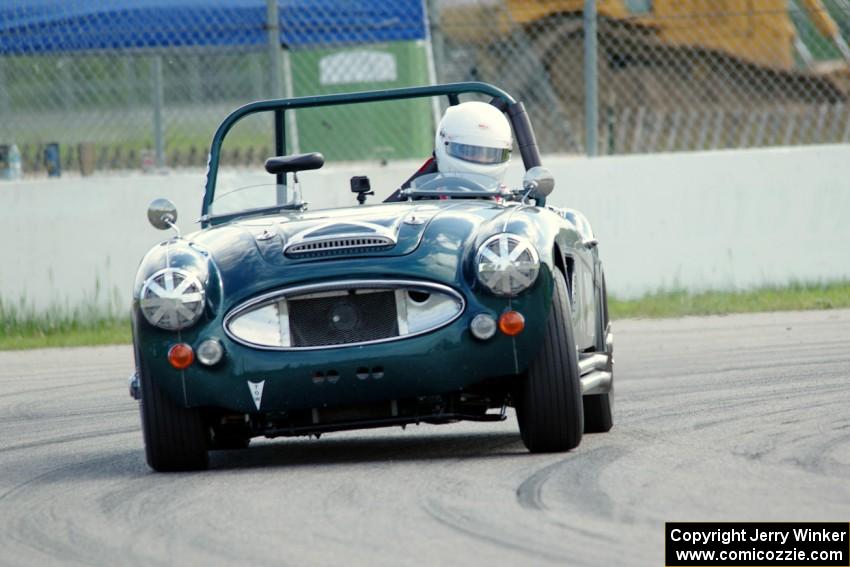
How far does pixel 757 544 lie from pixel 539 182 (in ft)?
8.61

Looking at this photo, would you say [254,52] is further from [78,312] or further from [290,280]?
[290,280]

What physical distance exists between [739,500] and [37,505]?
2114 mm

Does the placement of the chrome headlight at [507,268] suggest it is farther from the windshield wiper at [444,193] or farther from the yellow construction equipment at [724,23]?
the yellow construction equipment at [724,23]

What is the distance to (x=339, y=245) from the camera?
596 centimetres

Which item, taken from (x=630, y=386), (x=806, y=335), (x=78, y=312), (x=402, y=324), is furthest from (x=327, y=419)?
(x=78, y=312)

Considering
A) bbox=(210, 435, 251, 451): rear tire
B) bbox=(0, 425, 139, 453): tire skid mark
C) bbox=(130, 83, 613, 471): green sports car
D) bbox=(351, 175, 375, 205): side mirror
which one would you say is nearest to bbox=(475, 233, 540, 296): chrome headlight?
bbox=(130, 83, 613, 471): green sports car

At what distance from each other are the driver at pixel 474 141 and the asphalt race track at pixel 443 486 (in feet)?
3.50

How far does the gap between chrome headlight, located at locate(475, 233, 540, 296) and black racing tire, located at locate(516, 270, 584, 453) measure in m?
0.14

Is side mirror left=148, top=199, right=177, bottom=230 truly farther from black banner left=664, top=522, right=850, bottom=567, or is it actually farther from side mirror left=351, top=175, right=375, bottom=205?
black banner left=664, top=522, right=850, bottom=567

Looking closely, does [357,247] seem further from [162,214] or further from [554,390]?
[162,214]

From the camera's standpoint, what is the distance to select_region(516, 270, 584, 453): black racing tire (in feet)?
19.2

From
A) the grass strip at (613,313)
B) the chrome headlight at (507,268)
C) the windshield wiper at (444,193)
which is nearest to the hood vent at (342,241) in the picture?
the chrome headlight at (507,268)

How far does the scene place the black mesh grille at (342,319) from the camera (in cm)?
582

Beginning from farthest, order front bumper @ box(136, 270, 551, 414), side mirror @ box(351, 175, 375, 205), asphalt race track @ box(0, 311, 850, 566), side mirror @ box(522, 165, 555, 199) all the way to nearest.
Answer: side mirror @ box(351, 175, 375, 205), side mirror @ box(522, 165, 555, 199), front bumper @ box(136, 270, 551, 414), asphalt race track @ box(0, 311, 850, 566)
